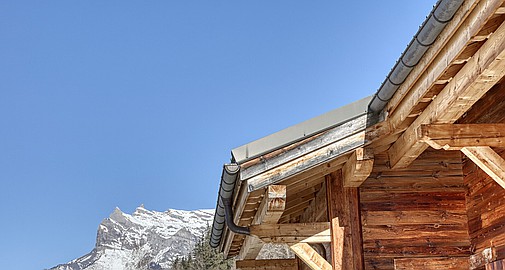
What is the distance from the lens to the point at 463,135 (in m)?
5.50

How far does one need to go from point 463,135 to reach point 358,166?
1160 millimetres

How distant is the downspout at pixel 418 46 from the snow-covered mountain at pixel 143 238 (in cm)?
7063

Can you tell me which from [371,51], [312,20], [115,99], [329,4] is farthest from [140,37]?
[371,51]

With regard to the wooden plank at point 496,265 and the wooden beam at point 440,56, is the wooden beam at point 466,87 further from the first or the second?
the wooden plank at point 496,265

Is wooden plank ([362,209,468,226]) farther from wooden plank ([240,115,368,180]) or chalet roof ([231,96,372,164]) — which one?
chalet roof ([231,96,372,164])

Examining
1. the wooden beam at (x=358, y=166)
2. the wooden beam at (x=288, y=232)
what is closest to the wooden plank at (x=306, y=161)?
the wooden beam at (x=358, y=166)

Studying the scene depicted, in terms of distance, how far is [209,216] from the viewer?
13338 cm

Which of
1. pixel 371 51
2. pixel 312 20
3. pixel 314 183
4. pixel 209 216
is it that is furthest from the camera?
pixel 209 216

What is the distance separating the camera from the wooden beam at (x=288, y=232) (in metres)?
6.62

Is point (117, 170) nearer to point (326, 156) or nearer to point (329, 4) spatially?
point (329, 4)

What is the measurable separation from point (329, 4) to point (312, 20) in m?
10.4

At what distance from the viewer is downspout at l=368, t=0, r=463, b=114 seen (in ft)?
14.2

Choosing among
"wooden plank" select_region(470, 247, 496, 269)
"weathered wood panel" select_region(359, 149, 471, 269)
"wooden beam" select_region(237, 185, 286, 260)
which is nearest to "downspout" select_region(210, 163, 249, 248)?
"wooden beam" select_region(237, 185, 286, 260)

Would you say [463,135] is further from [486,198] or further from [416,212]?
[416,212]
